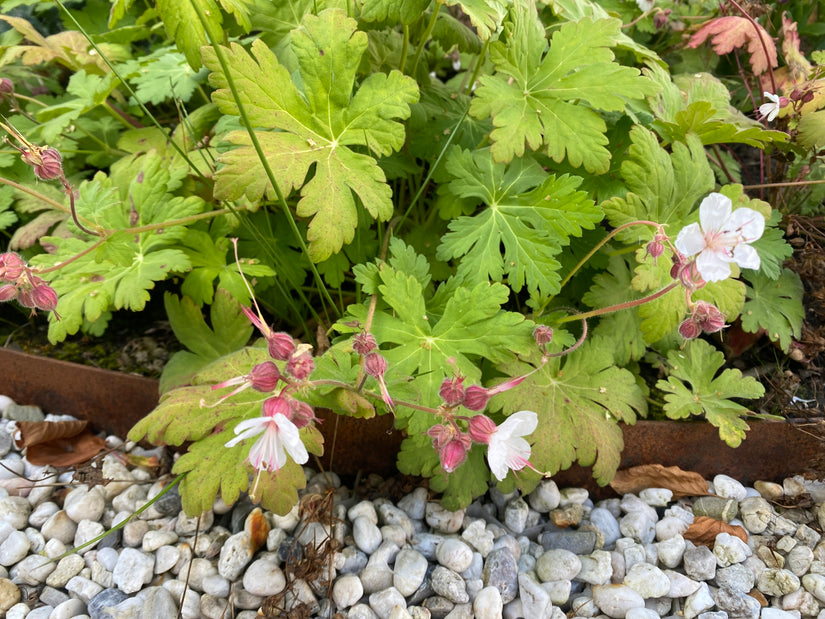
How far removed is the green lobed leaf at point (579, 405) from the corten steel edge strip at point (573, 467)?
167mm

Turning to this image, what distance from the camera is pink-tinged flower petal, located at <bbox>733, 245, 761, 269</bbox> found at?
109 centimetres

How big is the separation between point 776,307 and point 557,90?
105 centimetres

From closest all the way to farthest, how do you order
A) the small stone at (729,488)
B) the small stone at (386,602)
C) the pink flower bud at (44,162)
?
the pink flower bud at (44,162) < the small stone at (386,602) < the small stone at (729,488)

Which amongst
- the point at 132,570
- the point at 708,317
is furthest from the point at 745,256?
the point at 132,570

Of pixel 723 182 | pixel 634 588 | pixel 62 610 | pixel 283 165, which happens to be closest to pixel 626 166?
pixel 723 182

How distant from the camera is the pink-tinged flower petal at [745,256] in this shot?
3.57 feet

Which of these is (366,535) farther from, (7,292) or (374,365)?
(7,292)

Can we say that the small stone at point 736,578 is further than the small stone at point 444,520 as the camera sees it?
No

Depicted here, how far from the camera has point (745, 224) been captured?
108 centimetres

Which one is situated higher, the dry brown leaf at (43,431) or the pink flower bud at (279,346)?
the pink flower bud at (279,346)

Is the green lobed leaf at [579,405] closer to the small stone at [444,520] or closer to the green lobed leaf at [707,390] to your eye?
the green lobed leaf at [707,390]

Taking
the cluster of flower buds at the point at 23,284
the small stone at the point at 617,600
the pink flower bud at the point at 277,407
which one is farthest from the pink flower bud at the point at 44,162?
the small stone at the point at 617,600

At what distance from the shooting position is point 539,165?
72.1 inches

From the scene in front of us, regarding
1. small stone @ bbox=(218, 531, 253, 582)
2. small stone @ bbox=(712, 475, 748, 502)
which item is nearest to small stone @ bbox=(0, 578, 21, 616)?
small stone @ bbox=(218, 531, 253, 582)
